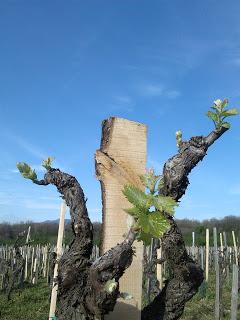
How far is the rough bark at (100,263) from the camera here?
2.38 m

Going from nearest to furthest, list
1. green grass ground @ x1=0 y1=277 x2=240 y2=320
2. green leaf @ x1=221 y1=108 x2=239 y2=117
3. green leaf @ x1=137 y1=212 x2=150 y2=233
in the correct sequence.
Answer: green leaf @ x1=137 y1=212 x2=150 y2=233, green leaf @ x1=221 y1=108 x2=239 y2=117, green grass ground @ x1=0 y1=277 x2=240 y2=320

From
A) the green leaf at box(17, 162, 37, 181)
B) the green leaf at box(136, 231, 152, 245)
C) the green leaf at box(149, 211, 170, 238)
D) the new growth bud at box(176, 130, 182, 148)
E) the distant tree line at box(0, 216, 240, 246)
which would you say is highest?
the distant tree line at box(0, 216, 240, 246)

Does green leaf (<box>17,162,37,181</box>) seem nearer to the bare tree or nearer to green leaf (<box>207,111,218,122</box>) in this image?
the bare tree

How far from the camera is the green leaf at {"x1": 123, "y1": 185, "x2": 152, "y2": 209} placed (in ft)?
6.41

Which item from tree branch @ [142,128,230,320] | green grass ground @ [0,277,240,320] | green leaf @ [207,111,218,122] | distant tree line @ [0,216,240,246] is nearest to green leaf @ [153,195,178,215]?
tree branch @ [142,128,230,320]

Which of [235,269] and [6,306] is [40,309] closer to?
[6,306]

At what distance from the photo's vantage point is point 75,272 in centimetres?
253

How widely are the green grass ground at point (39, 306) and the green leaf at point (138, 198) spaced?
8.86m

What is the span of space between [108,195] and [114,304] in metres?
0.54

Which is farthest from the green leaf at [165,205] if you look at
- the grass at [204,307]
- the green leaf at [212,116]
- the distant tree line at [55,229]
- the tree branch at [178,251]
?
the distant tree line at [55,229]

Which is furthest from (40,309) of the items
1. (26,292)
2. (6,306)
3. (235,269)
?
(235,269)

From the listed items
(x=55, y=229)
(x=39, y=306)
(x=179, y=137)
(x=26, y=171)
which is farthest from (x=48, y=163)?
(x=55, y=229)

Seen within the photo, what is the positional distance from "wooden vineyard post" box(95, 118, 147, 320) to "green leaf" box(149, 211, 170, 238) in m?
0.51

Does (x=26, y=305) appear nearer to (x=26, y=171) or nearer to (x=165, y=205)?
(x=26, y=171)
